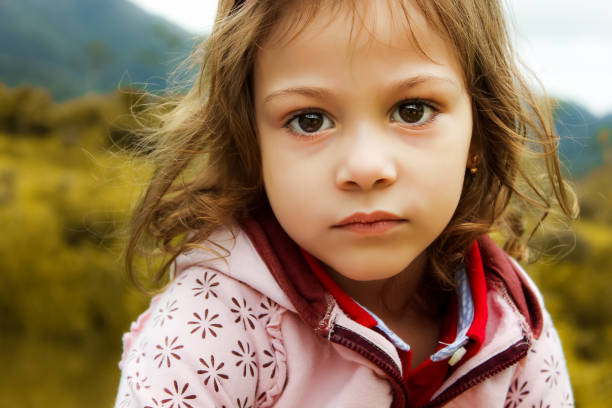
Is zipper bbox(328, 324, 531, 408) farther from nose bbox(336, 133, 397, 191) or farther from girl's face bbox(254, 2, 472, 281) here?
nose bbox(336, 133, 397, 191)

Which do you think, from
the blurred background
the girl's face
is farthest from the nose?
the blurred background

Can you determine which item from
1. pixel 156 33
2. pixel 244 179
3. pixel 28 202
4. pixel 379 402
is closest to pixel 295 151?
pixel 244 179

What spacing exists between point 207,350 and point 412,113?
18.5 inches

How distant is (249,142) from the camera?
1098 mm

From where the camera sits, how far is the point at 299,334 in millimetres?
1040

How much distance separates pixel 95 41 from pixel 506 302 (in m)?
3.97

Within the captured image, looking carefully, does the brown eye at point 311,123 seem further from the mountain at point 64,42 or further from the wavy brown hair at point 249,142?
the mountain at point 64,42

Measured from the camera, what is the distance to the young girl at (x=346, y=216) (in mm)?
908

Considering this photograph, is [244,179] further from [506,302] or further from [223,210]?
[506,302]

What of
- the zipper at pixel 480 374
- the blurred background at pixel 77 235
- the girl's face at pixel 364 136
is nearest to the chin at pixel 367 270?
the girl's face at pixel 364 136

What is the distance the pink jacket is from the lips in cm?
17

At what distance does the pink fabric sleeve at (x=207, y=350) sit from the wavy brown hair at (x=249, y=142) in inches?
4.6

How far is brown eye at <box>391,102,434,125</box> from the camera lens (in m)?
0.93

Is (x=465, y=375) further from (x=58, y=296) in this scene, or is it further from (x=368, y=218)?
(x=58, y=296)
